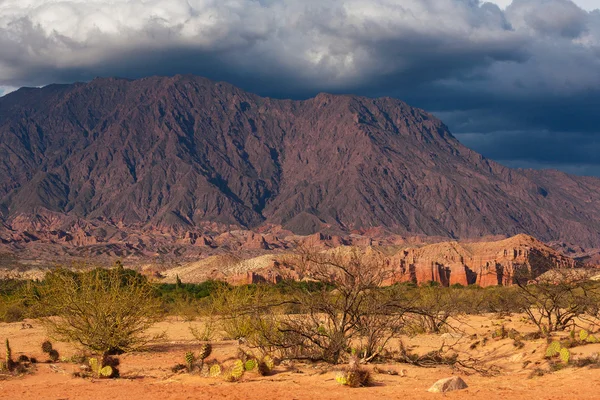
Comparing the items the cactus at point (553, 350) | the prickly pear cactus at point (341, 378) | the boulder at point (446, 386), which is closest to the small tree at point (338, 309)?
the prickly pear cactus at point (341, 378)

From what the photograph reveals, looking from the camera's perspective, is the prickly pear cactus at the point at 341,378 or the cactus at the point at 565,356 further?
the cactus at the point at 565,356

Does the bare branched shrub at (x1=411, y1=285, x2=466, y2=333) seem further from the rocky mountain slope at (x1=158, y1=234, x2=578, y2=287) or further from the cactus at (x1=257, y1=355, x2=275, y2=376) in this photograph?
the rocky mountain slope at (x1=158, y1=234, x2=578, y2=287)

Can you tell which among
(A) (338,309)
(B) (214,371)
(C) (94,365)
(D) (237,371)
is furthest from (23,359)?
(A) (338,309)

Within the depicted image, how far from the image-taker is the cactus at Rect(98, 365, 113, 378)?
67.5 feet

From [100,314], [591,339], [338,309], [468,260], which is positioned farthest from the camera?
[468,260]

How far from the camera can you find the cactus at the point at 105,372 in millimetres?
20562

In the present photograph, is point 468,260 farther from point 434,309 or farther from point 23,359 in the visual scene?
point 23,359

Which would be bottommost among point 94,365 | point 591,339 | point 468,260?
point 468,260

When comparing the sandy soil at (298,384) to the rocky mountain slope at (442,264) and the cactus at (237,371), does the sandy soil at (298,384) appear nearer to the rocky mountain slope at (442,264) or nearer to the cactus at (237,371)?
the cactus at (237,371)

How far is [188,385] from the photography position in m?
19.1

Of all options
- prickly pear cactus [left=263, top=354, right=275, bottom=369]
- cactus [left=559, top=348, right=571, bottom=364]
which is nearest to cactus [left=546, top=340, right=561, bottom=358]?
cactus [left=559, top=348, right=571, bottom=364]

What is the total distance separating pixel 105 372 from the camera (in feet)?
67.5

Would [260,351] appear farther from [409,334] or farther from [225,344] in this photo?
[409,334]

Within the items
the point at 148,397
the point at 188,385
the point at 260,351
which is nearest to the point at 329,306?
the point at 260,351
